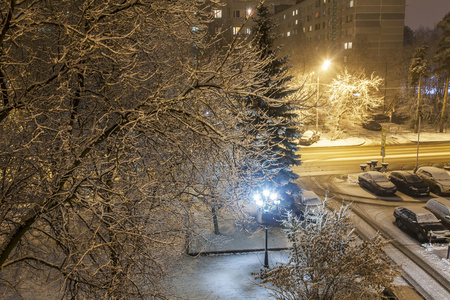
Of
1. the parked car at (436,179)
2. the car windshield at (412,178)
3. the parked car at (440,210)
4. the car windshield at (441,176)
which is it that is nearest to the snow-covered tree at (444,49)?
the parked car at (436,179)

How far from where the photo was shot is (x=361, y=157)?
30328 mm

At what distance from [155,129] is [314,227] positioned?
619 centimetres

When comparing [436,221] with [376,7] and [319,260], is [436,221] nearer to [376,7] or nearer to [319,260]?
[319,260]

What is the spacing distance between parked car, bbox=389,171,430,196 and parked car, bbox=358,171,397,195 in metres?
1.06

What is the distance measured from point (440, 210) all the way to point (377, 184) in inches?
183

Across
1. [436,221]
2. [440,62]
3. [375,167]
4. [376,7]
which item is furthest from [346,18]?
[436,221]

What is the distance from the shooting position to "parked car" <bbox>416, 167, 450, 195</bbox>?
69.6 feet

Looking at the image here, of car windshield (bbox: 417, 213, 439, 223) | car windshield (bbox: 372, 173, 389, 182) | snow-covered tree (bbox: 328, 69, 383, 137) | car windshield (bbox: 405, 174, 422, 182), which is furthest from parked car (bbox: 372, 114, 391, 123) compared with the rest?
car windshield (bbox: 417, 213, 439, 223)

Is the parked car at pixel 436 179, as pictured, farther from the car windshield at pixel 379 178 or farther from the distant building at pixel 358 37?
the distant building at pixel 358 37

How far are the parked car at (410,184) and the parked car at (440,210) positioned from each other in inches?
131

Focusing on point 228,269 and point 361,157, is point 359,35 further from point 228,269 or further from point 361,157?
point 228,269

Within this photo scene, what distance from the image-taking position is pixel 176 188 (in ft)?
21.6

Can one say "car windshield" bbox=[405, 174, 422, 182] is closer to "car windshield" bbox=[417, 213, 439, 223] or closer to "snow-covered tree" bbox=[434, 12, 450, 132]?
"car windshield" bbox=[417, 213, 439, 223]

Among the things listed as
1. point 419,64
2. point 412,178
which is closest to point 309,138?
point 412,178
